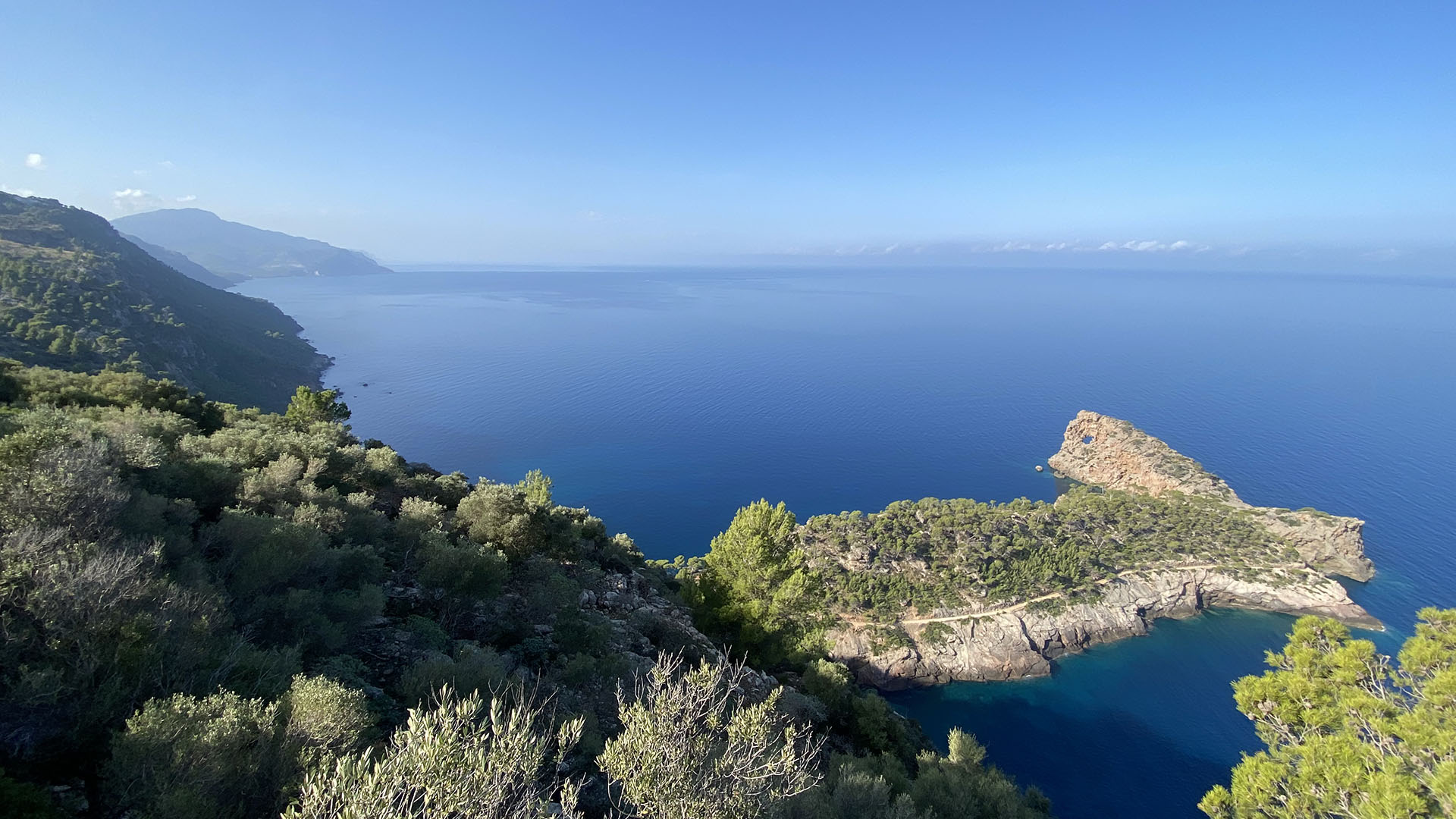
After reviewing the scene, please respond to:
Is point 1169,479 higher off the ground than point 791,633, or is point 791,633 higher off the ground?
point 791,633

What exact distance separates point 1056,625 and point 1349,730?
Result: 37.5 meters

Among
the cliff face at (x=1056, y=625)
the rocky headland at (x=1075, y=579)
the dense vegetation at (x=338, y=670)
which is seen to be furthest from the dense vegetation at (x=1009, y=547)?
the dense vegetation at (x=338, y=670)

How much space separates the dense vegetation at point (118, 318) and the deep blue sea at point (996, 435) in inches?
525

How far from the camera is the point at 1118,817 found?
32.4 meters

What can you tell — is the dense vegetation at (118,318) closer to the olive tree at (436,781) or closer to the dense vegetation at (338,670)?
the dense vegetation at (338,670)

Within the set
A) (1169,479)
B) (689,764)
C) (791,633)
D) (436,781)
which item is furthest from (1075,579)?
(436,781)

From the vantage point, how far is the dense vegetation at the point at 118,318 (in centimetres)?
4644

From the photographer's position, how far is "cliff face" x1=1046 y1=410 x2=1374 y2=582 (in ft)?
168

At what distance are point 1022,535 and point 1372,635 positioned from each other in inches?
1119

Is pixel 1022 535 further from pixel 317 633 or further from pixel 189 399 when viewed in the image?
pixel 189 399

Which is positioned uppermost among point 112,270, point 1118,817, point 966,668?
point 112,270

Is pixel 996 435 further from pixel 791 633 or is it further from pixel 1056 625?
pixel 791 633

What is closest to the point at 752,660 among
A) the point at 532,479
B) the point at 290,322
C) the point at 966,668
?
the point at 532,479

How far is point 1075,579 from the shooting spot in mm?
45906
